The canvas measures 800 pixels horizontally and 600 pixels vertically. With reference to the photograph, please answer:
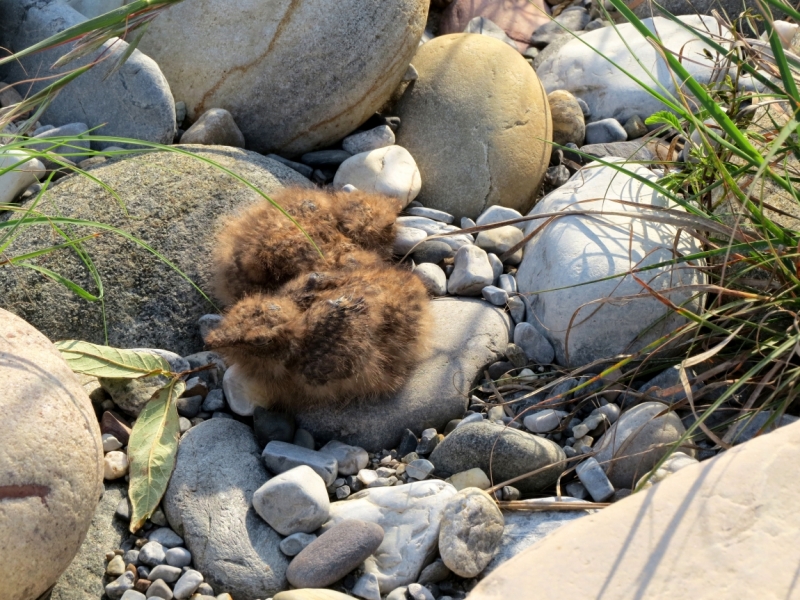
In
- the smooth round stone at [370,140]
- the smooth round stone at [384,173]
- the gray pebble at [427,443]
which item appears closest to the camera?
the gray pebble at [427,443]

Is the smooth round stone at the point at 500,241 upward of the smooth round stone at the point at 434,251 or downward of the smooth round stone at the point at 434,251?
upward

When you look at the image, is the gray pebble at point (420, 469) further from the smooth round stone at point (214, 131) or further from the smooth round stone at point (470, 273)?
the smooth round stone at point (214, 131)

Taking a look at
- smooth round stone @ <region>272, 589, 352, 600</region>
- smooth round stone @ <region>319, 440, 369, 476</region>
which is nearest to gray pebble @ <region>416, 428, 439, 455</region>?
smooth round stone @ <region>319, 440, 369, 476</region>

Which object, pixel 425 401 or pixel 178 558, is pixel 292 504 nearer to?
pixel 178 558

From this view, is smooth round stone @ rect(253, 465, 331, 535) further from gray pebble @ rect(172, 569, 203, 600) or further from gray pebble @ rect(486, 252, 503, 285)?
gray pebble @ rect(486, 252, 503, 285)

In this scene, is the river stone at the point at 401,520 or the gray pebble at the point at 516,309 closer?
the river stone at the point at 401,520

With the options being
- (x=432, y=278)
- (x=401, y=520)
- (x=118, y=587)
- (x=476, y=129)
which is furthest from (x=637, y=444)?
(x=476, y=129)

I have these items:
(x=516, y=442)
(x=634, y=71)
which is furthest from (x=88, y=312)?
(x=634, y=71)

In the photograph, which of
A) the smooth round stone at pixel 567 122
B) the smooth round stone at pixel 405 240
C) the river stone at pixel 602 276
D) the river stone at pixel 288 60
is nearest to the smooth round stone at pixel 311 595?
the river stone at pixel 602 276
